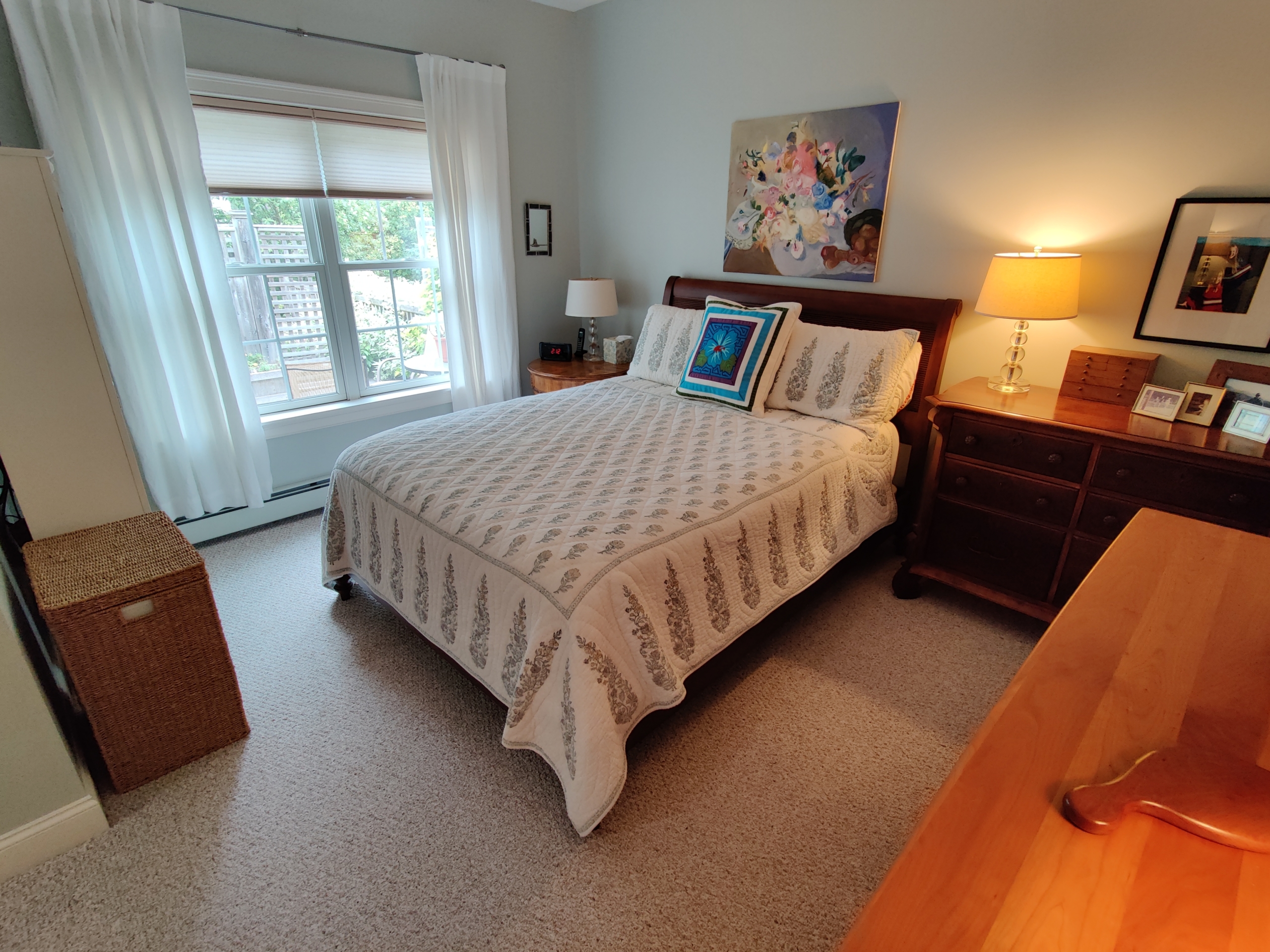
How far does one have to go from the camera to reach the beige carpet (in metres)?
1.40

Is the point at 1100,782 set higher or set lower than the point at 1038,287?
lower

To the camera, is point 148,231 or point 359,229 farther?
point 359,229

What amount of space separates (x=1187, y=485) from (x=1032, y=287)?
2.68 ft

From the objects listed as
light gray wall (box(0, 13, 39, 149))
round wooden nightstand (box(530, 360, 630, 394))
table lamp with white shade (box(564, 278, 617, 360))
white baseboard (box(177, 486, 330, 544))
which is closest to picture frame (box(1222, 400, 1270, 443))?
round wooden nightstand (box(530, 360, 630, 394))

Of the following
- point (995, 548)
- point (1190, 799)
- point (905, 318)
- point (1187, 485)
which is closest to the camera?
point (1190, 799)

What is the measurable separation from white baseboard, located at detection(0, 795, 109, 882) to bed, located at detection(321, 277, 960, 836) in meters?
0.90

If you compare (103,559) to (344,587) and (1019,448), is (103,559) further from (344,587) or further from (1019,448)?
(1019,448)

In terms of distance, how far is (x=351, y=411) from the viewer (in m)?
3.44

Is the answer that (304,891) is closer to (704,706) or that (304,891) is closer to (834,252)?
(704,706)

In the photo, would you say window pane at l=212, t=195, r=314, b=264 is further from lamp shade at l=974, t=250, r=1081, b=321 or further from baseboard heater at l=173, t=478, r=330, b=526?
lamp shade at l=974, t=250, r=1081, b=321

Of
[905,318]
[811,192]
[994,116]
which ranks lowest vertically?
[905,318]

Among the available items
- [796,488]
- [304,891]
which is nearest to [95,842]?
[304,891]

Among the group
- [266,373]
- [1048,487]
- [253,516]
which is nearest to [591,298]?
[266,373]

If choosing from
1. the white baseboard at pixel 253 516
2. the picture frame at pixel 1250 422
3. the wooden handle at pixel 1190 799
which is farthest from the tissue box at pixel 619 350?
the wooden handle at pixel 1190 799
